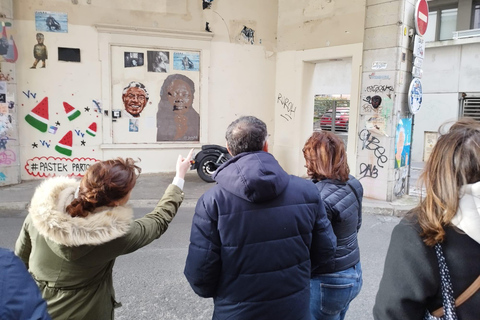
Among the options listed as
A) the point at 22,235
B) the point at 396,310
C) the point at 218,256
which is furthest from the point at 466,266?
the point at 22,235

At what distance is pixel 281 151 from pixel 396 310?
8992 mm

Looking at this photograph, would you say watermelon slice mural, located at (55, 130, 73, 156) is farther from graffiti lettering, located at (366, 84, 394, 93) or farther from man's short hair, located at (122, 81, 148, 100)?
graffiti lettering, located at (366, 84, 394, 93)

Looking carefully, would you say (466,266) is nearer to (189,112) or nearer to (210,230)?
(210,230)

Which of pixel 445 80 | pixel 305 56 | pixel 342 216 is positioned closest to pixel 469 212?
pixel 342 216

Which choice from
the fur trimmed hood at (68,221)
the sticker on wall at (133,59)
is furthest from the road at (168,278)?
the sticker on wall at (133,59)

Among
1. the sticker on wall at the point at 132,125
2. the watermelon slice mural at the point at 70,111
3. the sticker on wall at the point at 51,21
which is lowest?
the sticker on wall at the point at 132,125

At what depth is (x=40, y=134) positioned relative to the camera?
29.0 ft

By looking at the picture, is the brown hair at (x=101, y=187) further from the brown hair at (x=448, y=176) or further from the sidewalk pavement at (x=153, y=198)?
the sidewalk pavement at (x=153, y=198)

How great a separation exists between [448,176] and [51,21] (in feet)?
31.0

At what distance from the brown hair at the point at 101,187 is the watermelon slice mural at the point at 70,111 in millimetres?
7947

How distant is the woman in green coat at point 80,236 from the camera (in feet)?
5.40

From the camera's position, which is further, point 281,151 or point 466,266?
point 281,151

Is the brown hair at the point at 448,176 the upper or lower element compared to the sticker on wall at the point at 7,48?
lower

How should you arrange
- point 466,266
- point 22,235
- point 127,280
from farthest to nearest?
1. point 127,280
2. point 22,235
3. point 466,266
